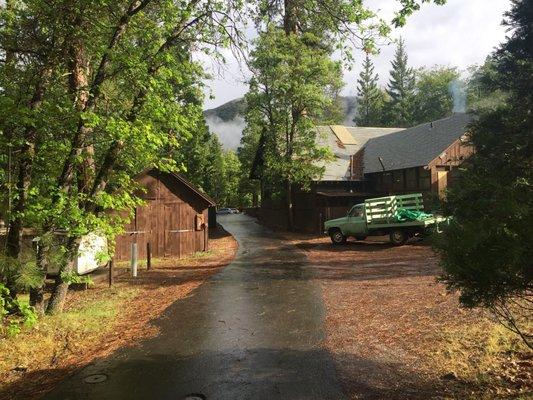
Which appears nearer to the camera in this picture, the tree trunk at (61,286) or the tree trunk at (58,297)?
the tree trunk at (61,286)

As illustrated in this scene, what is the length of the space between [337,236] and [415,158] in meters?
11.4

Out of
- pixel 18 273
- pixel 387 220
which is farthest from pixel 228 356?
pixel 387 220

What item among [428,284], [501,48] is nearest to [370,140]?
[501,48]

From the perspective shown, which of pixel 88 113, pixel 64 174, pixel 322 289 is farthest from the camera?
pixel 322 289

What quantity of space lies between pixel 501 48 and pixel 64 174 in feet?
72.2

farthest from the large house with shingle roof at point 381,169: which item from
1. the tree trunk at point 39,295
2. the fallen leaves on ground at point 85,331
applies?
the tree trunk at point 39,295

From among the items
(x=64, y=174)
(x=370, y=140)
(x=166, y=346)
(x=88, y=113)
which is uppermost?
(x=370, y=140)

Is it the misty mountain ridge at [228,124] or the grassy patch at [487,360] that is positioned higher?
the misty mountain ridge at [228,124]

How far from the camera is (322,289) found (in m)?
12.5

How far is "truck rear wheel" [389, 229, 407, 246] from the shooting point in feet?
73.5

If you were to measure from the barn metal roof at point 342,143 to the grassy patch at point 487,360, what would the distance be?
86.7 ft

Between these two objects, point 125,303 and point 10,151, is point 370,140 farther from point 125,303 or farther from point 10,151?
point 10,151

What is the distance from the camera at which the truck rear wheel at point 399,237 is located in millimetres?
22406

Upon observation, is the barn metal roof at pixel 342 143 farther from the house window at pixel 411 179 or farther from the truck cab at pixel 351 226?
the truck cab at pixel 351 226
